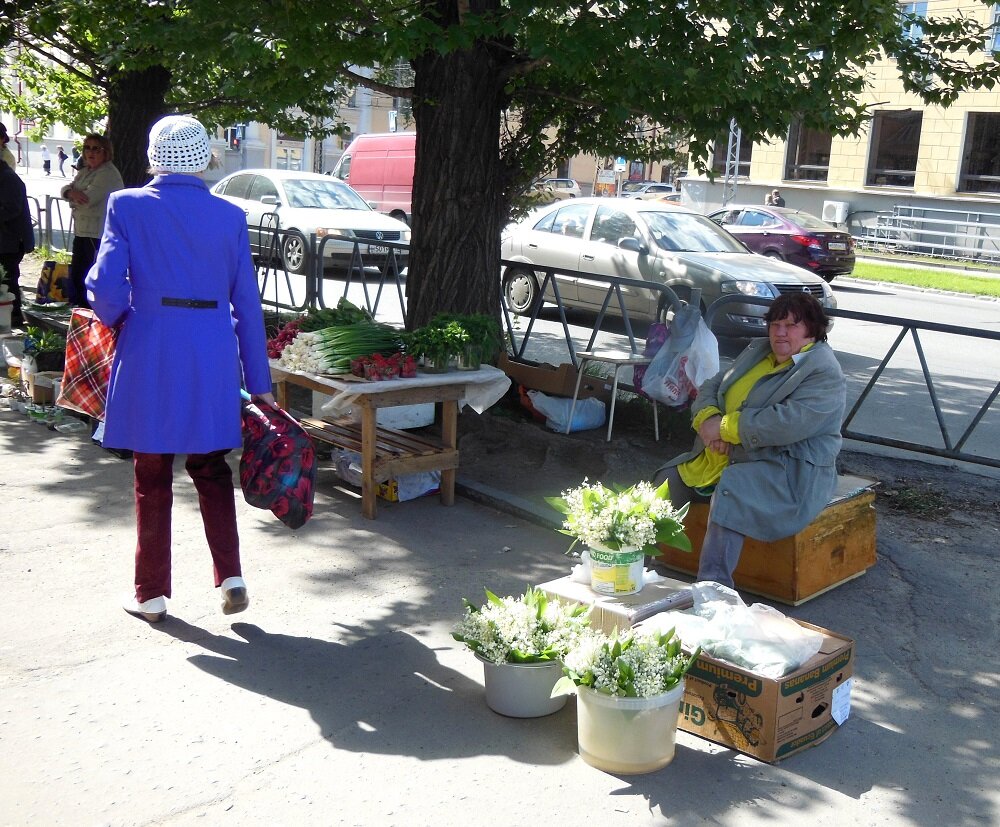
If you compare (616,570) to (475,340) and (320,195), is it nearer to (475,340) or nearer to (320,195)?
(475,340)

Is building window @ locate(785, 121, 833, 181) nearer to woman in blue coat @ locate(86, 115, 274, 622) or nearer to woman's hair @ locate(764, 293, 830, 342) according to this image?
woman's hair @ locate(764, 293, 830, 342)

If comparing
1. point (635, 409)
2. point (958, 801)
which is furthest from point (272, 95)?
point (958, 801)

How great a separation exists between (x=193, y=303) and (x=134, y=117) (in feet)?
26.7

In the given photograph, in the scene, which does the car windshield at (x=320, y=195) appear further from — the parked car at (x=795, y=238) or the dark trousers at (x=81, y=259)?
the dark trousers at (x=81, y=259)

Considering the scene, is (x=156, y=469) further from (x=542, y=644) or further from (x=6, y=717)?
(x=542, y=644)

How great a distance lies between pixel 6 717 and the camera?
386 cm

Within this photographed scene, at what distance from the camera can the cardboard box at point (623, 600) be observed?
4.22m

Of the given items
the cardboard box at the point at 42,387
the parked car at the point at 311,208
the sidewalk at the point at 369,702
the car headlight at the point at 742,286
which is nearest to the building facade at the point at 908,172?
the parked car at the point at 311,208

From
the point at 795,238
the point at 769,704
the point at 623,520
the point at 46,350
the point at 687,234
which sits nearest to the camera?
the point at 769,704

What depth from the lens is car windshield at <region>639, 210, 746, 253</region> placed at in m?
13.1

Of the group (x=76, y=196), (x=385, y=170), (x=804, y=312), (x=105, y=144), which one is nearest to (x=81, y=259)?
(x=76, y=196)

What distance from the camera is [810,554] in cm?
519

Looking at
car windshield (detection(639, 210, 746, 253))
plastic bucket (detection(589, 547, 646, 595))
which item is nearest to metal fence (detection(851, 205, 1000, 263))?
car windshield (detection(639, 210, 746, 253))

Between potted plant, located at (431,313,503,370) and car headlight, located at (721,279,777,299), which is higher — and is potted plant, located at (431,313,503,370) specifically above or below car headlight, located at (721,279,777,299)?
above
